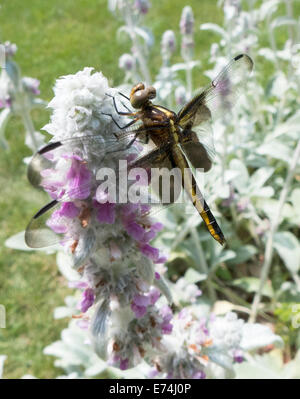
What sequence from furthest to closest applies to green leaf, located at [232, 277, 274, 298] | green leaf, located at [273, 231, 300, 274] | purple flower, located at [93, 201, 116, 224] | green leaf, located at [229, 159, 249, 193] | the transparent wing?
green leaf, located at [229, 159, 249, 193]
green leaf, located at [232, 277, 274, 298]
green leaf, located at [273, 231, 300, 274]
purple flower, located at [93, 201, 116, 224]
the transparent wing

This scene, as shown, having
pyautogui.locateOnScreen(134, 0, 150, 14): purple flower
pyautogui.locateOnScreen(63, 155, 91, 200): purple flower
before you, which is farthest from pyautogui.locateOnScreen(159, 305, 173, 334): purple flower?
pyautogui.locateOnScreen(134, 0, 150, 14): purple flower

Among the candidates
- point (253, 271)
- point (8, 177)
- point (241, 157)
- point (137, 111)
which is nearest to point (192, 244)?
point (253, 271)

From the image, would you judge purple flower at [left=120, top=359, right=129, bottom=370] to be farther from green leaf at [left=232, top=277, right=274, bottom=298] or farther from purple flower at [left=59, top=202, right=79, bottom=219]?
green leaf at [left=232, top=277, right=274, bottom=298]

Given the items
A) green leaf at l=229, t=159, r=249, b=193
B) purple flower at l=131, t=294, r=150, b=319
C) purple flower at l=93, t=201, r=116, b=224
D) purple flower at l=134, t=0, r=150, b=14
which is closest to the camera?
purple flower at l=93, t=201, r=116, b=224

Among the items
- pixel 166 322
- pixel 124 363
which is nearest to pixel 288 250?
pixel 166 322

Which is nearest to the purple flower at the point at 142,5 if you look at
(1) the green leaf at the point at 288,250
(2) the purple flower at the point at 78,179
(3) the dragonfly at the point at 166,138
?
(3) the dragonfly at the point at 166,138

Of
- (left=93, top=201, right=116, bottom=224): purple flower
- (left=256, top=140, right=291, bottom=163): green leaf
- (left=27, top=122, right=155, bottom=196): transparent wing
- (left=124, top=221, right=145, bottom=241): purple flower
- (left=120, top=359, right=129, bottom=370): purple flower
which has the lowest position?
(left=120, top=359, right=129, bottom=370): purple flower

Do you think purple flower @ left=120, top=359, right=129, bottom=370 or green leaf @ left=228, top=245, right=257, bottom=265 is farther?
green leaf @ left=228, top=245, right=257, bottom=265

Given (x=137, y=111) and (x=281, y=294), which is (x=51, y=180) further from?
(x=281, y=294)
